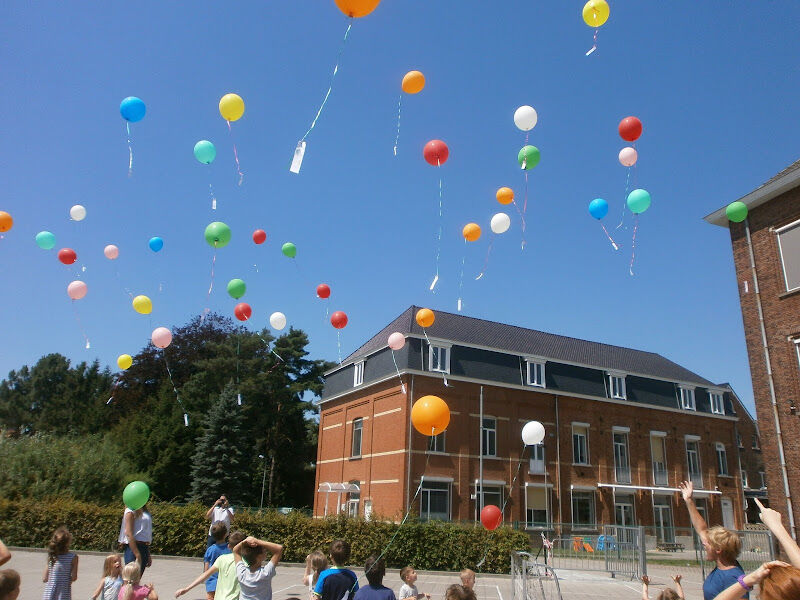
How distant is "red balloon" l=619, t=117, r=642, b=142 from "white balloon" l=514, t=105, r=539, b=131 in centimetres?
162

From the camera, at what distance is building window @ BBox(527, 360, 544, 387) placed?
32.3m

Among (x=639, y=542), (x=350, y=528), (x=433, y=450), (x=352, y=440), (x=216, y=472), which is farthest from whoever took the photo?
(x=216, y=472)

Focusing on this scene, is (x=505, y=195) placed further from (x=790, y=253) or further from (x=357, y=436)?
(x=357, y=436)

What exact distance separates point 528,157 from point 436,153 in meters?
1.87

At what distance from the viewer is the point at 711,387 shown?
38.8 m

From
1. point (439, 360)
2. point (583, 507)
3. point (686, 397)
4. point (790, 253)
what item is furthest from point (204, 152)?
point (686, 397)

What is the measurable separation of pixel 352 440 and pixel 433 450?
6.34 m

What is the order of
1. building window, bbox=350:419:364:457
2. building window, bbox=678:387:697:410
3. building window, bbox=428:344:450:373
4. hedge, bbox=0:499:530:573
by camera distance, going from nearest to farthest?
hedge, bbox=0:499:530:573, building window, bbox=428:344:450:373, building window, bbox=350:419:364:457, building window, bbox=678:387:697:410

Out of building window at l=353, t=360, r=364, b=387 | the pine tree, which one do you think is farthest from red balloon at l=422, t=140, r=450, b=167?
the pine tree

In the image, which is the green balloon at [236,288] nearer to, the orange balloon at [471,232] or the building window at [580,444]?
the orange balloon at [471,232]

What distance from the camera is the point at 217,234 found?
12.9 meters

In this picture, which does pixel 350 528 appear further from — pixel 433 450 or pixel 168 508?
pixel 433 450

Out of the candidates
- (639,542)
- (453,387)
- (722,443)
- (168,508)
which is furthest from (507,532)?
(722,443)

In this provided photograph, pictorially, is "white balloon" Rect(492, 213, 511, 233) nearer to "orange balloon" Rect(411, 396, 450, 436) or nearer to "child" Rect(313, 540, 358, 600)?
"orange balloon" Rect(411, 396, 450, 436)
